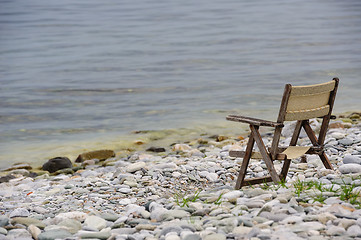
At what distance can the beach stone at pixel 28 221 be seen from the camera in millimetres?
5094

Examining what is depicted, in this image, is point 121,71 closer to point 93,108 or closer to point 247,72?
point 247,72

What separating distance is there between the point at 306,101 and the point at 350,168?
1001mm

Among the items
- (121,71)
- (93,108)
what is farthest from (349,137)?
(121,71)

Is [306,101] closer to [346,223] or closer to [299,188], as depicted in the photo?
[299,188]

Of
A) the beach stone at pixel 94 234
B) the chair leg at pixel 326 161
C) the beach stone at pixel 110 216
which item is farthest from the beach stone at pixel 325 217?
the chair leg at pixel 326 161

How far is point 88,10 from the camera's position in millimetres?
66375

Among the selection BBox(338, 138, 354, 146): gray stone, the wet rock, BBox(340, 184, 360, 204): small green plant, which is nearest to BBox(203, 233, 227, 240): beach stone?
BBox(340, 184, 360, 204): small green plant

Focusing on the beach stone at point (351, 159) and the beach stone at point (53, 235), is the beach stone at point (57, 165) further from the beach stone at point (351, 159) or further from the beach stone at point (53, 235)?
the beach stone at point (53, 235)

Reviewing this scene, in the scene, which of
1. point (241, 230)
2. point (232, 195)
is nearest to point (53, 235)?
point (241, 230)

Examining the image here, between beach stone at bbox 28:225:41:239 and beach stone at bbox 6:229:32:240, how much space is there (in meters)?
0.03

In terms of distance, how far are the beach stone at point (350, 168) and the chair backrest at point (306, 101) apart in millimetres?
645

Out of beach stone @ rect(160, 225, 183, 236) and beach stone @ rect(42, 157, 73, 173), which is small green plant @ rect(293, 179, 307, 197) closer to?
beach stone @ rect(160, 225, 183, 236)

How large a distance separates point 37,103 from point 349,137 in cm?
1312

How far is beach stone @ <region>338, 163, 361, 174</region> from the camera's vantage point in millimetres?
6297
